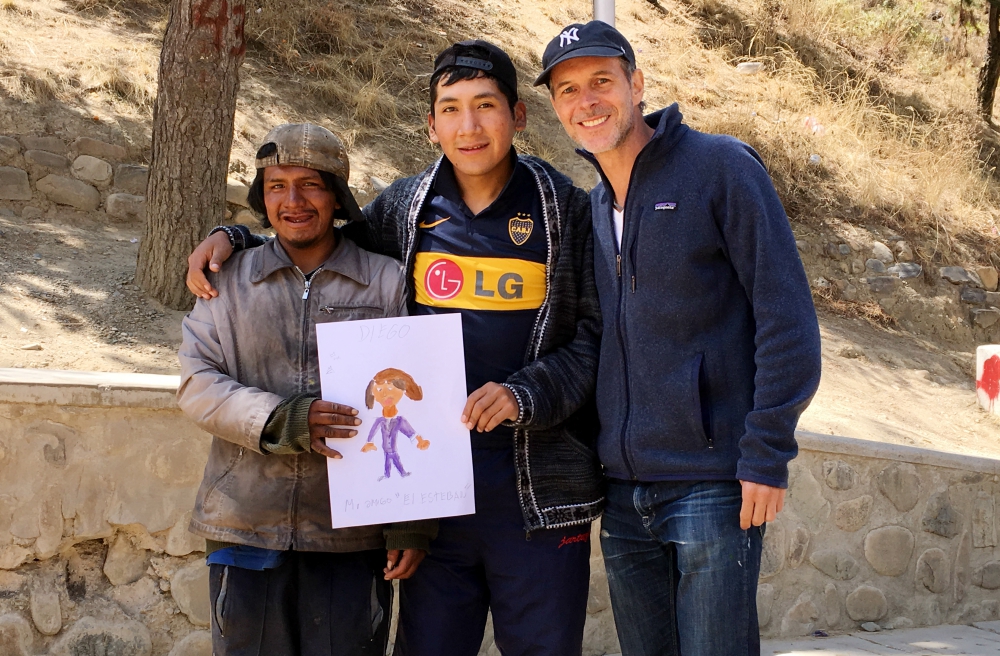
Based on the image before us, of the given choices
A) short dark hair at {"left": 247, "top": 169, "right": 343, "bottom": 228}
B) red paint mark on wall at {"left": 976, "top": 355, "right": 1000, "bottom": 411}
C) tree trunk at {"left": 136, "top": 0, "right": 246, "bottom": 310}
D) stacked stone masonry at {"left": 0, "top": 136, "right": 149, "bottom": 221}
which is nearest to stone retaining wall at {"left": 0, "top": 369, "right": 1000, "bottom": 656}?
short dark hair at {"left": 247, "top": 169, "right": 343, "bottom": 228}

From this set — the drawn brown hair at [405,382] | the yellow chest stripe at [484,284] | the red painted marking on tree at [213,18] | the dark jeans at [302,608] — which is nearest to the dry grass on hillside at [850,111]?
the red painted marking on tree at [213,18]

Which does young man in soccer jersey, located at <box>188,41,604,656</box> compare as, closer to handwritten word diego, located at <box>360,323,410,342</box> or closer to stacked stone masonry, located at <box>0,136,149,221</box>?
handwritten word diego, located at <box>360,323,410,342</box>

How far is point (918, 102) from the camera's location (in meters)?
13.9

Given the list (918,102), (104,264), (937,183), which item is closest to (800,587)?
(104,264)

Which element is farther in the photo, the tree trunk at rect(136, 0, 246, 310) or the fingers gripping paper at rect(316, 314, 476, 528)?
the tree trunk at rect(136, 0, 246, 310)

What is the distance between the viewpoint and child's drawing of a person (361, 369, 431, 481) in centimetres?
249

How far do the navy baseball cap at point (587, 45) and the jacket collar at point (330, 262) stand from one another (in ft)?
2.37

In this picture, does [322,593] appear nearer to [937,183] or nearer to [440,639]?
[440,639]

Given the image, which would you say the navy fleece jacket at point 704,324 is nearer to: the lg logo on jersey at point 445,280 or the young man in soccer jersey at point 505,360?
the young man in soccer jersey at point 505,360

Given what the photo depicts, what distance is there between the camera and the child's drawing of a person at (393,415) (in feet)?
8.16

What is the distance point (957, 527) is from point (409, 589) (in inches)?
130

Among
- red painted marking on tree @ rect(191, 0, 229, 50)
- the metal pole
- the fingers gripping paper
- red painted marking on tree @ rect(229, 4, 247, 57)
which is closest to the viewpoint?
the fingers gripping paper

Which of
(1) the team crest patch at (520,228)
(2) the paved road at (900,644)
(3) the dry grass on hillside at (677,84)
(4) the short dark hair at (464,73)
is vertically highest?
(3) the dry grass on hillside at (677,84)

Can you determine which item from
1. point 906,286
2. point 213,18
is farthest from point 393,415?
point 906,286
